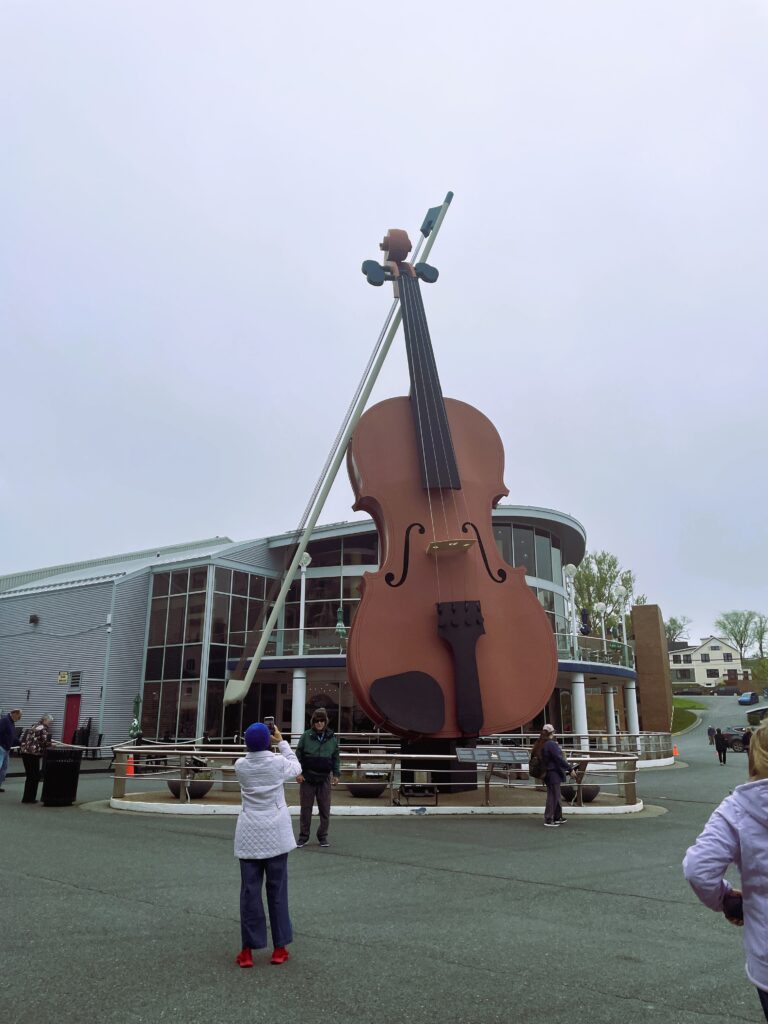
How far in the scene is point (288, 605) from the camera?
2962 centimetres

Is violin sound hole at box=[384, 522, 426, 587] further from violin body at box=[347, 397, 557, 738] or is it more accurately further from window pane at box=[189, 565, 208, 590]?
window pane at box=[189, 565, 208, 590]

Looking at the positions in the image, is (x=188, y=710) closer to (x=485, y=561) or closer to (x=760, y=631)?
(x=485, y=561)

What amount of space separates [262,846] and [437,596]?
5.72m

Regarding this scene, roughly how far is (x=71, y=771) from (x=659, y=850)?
8990 mm

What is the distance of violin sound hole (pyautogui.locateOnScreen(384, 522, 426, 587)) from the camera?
1002 cm

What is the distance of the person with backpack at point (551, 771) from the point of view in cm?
1056

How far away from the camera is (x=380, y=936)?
4895 mm

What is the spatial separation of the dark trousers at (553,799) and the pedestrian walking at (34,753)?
27.6 ft

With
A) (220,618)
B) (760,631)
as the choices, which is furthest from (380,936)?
(760,631)

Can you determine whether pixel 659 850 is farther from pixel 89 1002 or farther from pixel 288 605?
pixel 288 605

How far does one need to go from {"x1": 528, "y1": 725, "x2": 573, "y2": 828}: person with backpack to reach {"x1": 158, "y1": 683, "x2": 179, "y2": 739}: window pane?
19041 mm

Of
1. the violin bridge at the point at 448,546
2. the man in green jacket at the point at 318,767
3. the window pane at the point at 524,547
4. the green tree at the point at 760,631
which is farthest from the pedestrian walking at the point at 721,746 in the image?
the green tree at the point at 760,631

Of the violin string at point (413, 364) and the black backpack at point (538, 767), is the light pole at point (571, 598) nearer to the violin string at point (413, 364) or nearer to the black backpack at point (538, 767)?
the violin string at point (413, 364)

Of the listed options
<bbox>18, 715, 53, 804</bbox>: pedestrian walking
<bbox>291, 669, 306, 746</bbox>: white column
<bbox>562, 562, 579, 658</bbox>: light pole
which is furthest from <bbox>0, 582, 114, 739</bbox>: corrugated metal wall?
<bbox>562, 562, 579, 658</bbox>: light pole
